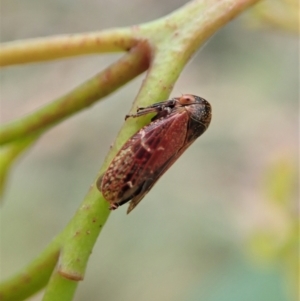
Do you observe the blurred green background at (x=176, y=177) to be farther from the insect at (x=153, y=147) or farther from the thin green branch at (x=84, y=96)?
the thin green branch at (x=84, y=96)

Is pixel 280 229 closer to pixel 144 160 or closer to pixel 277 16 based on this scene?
pixel 277 16

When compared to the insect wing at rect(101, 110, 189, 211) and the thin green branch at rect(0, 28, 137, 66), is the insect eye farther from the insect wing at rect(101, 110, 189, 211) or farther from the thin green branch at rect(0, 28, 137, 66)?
the thin green branch at rect(0, 28, 137, 66)

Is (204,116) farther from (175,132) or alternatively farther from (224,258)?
(224,258)

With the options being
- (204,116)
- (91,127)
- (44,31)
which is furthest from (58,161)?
(204,116)

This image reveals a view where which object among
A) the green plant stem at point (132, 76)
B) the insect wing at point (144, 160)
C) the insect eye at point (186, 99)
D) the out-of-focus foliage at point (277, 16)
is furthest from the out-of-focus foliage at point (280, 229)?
the green plant stem at point (132, 76)

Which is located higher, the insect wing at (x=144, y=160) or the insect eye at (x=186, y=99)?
the insect eye at (x=186, y=99)

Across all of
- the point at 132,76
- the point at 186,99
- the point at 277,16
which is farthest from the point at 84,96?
the point at 277,16
